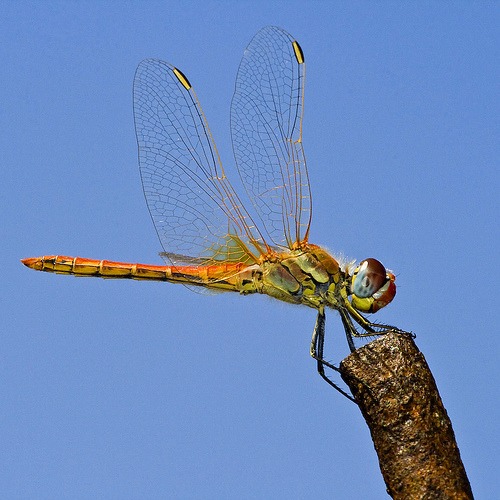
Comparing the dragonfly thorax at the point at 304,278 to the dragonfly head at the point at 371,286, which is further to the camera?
the dragonfly thorax at the point at 304,278

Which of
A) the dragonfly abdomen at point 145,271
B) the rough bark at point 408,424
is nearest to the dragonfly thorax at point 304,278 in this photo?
the dragonfly abdomen at point 145,271

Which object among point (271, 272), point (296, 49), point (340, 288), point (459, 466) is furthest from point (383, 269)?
point (459, 466)

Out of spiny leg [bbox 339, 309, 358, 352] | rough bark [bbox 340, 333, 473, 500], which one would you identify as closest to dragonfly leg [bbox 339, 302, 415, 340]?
spiny leg [bbox 339, 309, 358, 352]

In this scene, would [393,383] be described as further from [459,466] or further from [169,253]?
[169,253]

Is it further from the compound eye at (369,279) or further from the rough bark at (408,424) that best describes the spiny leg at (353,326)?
the rough bark at (408,424)

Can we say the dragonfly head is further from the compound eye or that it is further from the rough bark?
the rough bark

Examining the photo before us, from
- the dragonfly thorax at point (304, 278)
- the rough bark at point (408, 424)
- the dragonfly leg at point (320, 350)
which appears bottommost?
the rough bark at point (408, 424)

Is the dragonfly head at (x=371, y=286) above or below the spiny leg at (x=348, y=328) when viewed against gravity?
above
